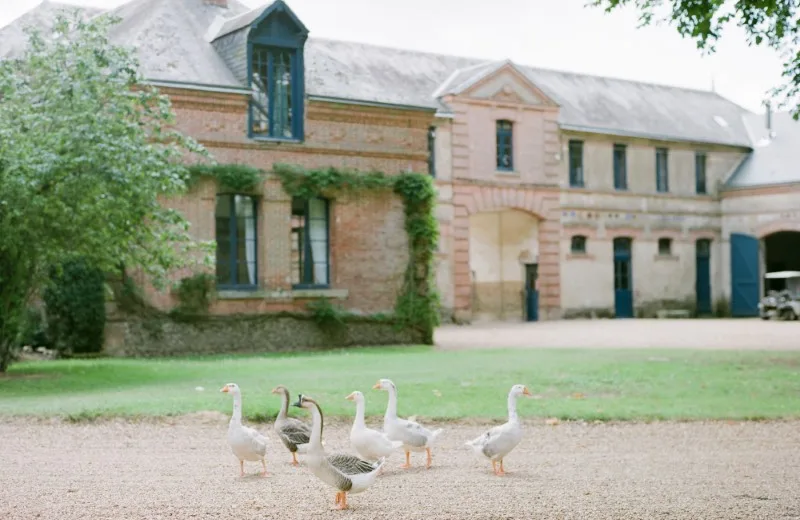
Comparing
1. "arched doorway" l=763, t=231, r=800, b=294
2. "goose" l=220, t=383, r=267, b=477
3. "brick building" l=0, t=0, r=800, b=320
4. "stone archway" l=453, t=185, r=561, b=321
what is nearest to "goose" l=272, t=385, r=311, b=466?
"goose" l=220, t=383, r=267, b=477

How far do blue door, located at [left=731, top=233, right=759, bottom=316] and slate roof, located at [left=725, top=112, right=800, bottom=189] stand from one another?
2348mm

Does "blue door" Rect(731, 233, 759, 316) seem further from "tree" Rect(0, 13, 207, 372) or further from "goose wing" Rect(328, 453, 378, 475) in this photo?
"goose wing" Rect(328, 453, 378, 475)

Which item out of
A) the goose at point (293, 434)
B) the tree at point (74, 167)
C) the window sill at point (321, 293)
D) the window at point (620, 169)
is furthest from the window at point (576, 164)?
the goose at point (293, 434)

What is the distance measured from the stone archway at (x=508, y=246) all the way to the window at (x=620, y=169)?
12.0 feet

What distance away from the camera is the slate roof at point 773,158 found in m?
41.8

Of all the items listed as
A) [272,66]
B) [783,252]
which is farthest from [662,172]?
[272,66]

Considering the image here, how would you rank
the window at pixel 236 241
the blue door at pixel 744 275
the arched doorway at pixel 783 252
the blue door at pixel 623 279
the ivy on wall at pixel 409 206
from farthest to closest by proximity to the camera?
the arched doorway at pixel 783 252 → the blue door at pixel 744 275 → the blue door at pixel 623 279 → the ivy on wall at pixel 409 206 → the window at pixel 236 241

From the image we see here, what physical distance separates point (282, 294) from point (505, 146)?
14.5 meters

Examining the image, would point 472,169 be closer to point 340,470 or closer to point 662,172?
point 662,172

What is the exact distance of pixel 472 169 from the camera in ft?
118

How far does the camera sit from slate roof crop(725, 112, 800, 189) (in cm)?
4184

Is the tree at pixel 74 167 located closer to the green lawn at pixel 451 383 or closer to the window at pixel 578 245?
the green lawn at pixel 451 383

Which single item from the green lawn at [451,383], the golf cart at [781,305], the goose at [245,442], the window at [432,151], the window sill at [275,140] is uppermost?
the window at [432,151]

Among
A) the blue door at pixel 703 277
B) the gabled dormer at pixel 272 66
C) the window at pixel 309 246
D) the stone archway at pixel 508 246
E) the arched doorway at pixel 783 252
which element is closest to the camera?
the gabled dormer at pixel 272 66
